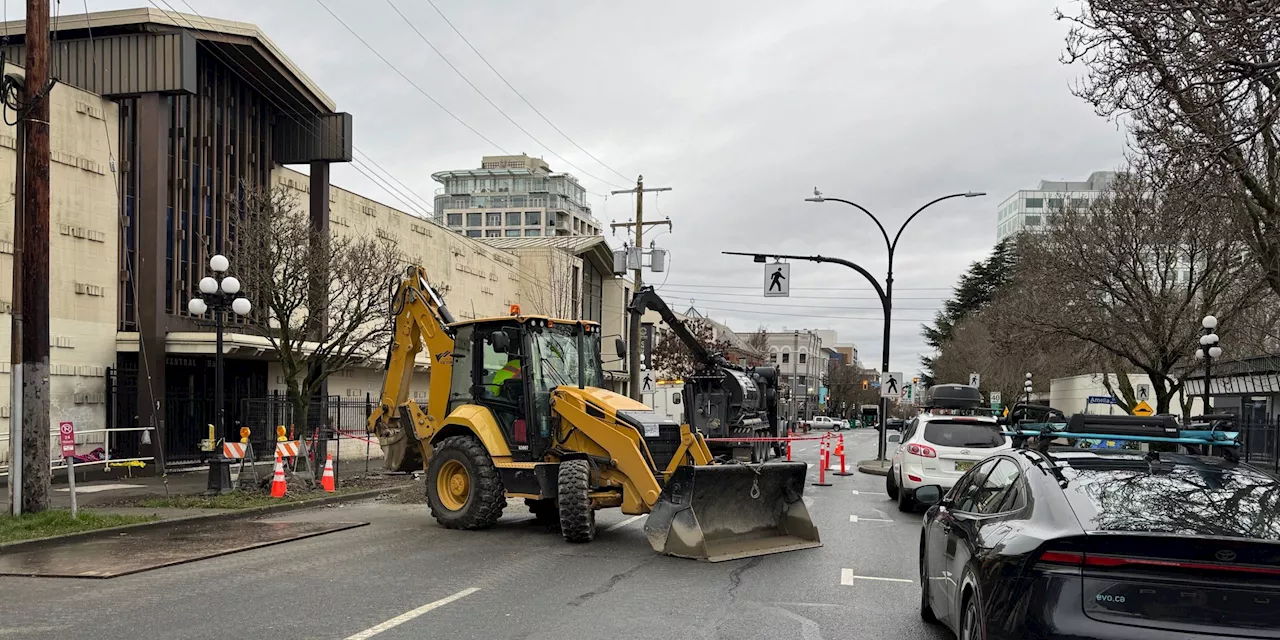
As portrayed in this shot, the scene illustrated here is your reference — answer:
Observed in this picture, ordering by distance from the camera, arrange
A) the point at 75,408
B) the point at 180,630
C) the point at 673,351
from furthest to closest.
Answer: the point at 673,351 → the point at 75,408 → the point at 180,630

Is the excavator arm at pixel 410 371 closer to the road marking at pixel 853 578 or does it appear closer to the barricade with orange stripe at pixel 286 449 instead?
the barricade with orange stripe at pixel 286 449

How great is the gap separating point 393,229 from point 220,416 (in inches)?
646

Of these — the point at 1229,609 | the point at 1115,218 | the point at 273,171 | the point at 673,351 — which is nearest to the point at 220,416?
the point at 273,171

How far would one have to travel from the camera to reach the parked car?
4.55m

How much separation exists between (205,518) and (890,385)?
2084 centimetres

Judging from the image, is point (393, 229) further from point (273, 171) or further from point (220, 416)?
point (220, 416)

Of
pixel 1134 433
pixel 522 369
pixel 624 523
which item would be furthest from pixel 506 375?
pixel 1134 433

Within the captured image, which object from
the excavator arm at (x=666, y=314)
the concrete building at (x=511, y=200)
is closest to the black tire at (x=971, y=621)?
the excavator arm at (x=666, y=314)

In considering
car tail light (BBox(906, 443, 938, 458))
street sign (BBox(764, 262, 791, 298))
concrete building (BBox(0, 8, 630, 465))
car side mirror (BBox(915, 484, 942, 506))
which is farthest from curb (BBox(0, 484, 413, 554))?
street sign (BBox(764, 262, 791, 298))

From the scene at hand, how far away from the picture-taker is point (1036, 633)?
4.75m

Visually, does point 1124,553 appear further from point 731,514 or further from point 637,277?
point 637,277

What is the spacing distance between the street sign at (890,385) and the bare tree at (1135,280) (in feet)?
16.2

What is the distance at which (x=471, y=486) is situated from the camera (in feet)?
43.7

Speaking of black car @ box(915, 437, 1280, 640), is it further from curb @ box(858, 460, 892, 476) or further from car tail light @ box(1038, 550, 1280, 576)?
curb @ box(858, 460, 892, 476)
